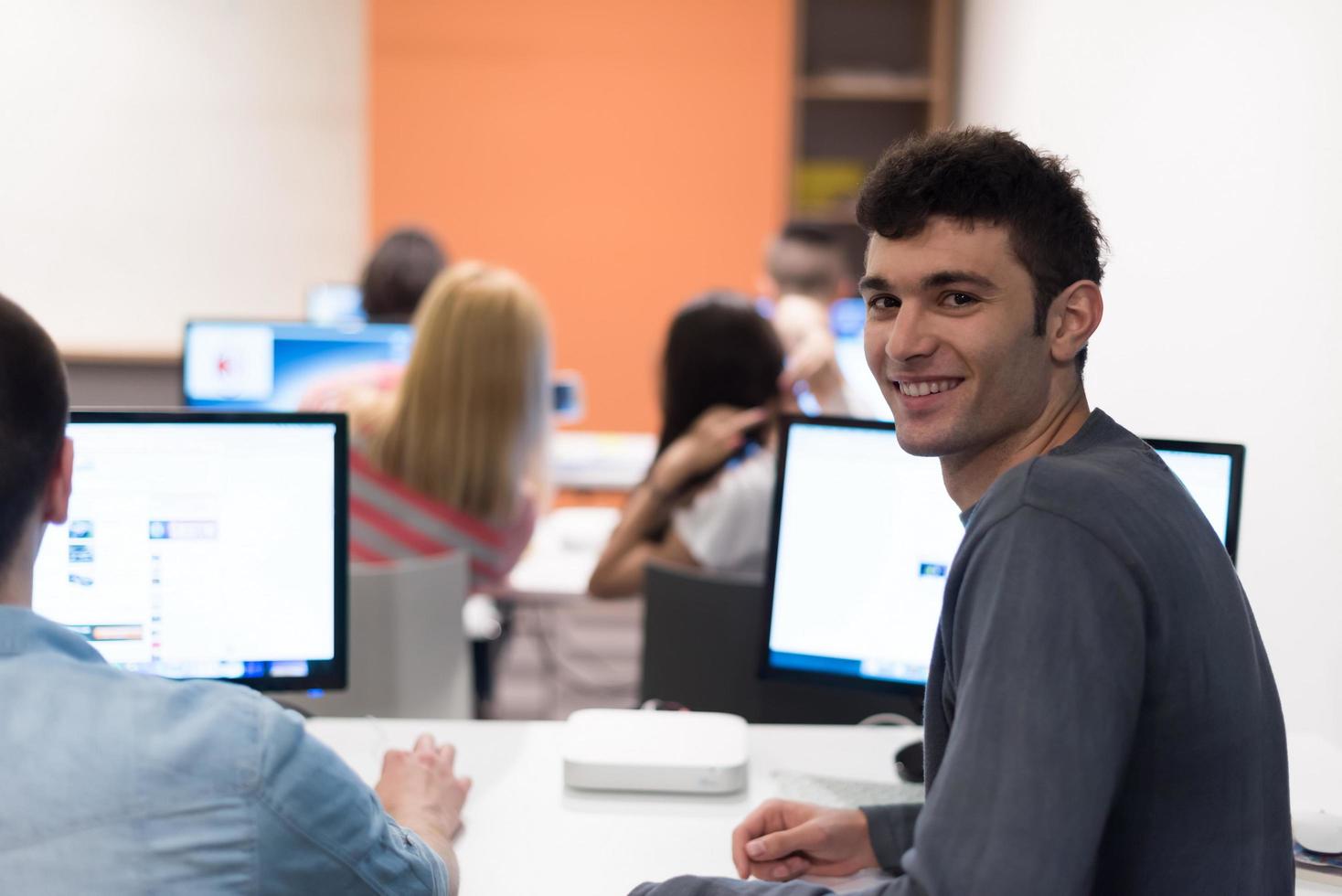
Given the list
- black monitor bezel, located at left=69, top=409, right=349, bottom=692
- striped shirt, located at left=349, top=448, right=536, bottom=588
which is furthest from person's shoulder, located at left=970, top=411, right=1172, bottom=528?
striped shirt, located at left=349, top=448, right=536, bottom=588

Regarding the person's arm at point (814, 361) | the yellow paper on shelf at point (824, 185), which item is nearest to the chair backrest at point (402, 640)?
the person's arm at point (814, 361)

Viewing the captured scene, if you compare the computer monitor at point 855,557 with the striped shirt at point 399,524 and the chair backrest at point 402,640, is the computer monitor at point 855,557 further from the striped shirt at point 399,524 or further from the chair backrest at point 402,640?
the striped shirt at point 399,524

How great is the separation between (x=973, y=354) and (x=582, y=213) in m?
5.13

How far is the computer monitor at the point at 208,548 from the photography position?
1654mm

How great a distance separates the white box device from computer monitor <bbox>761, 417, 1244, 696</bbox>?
0.14m

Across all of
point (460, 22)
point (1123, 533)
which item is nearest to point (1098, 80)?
point (1123, 533)

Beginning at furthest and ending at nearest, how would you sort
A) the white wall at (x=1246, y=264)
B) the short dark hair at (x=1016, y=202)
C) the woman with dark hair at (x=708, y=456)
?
the woman with dark hair at (x=708, y=456) → the white wall at (x=1246, y=264) → the short dark hair at (x=1016, y=202)

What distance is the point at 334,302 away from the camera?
195 inches

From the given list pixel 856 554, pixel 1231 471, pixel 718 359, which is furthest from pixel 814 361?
pixel 1231 471

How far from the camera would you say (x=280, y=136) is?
4734 mm

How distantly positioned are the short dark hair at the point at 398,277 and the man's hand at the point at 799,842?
3.12m

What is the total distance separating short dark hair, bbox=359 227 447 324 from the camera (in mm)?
4355

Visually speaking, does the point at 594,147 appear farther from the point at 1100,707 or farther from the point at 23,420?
the point at 1100,707

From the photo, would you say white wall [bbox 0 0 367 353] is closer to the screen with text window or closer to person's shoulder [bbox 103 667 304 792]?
the screen with text window
